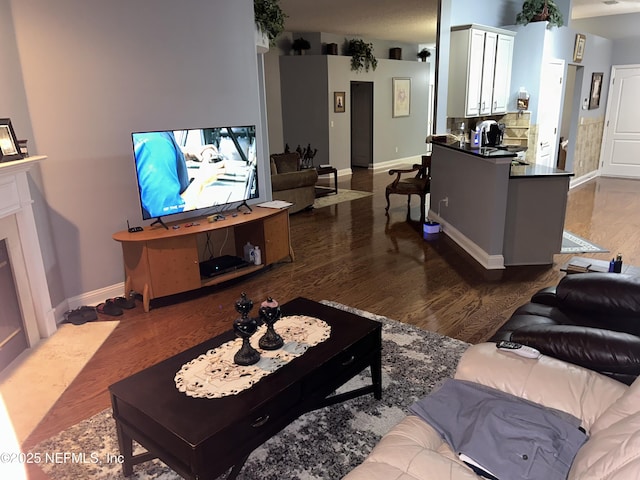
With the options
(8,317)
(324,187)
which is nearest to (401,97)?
(324,187)

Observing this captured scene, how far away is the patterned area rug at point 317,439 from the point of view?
2.02m

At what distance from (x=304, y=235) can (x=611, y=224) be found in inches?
150

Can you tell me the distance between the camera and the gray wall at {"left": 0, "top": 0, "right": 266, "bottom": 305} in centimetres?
328

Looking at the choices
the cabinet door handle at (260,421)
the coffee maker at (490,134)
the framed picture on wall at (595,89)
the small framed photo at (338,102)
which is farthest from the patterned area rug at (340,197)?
the cabinet door handle at (260,421)

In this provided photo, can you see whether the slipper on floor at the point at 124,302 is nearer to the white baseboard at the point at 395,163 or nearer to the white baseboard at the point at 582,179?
the white baseboard at the point at 582,179

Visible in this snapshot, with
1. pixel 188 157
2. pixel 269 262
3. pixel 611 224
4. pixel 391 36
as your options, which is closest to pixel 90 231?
pixel 188 157

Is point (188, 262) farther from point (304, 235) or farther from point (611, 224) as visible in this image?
point (611, 224)

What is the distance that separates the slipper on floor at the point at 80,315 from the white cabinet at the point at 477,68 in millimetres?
4998

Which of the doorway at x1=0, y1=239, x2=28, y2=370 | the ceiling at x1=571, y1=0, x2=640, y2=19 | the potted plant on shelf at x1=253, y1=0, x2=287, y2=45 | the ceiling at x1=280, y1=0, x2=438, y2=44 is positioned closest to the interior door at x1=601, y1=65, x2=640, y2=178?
the ceiling at x1=571, y1=0, x2=640, y2=19

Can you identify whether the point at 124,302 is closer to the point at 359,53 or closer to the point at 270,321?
the point at 270,321

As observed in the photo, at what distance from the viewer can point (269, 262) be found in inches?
175

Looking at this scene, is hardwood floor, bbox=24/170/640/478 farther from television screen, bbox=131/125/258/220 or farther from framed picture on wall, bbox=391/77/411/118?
framed picture on wall, bbox=391/77/411/118

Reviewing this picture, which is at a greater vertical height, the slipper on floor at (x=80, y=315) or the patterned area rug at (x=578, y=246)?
the slipper on floor at (x=80, y=315)

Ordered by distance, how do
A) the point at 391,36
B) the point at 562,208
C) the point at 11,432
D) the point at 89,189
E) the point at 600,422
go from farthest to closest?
1. the point at 391,36
2. the point at 562,208
3. the point at 89,189
4. the point at 11,432
5. the point at 600,422
